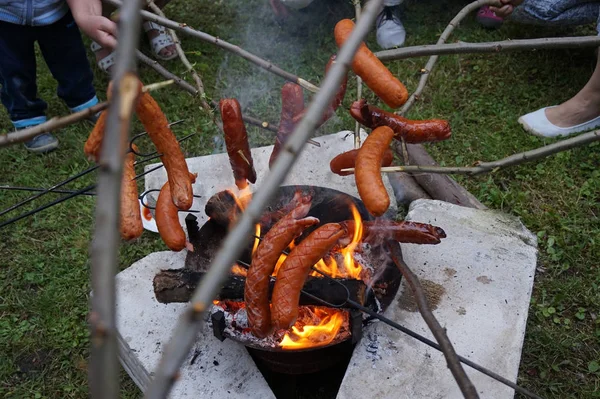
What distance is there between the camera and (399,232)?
246 cm

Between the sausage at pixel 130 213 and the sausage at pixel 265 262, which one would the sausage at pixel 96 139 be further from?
the sausage at pixel 265 262

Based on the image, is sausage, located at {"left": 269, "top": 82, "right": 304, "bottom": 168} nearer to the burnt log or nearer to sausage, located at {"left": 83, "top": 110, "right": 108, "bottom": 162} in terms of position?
the burnt log

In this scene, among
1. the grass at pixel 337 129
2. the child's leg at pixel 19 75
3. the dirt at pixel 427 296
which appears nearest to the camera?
the dirt at pixel 427 296

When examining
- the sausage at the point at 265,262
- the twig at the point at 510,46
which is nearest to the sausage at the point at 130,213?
the sausage at the point at 265,262

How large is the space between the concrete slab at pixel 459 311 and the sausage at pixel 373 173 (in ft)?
2.96

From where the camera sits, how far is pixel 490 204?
3922 mm

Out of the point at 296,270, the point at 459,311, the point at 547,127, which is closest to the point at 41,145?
the point at 296,270

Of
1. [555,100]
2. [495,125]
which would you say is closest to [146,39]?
[495,125]

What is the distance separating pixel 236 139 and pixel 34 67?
2.91m

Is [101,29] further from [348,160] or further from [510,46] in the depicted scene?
[510,46]

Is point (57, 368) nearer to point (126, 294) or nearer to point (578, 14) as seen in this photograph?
point (126, 294)

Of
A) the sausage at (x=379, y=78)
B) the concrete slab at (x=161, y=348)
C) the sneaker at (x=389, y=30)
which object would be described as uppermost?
the sausage at (x=379, y=78)

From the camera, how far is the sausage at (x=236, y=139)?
2.39m

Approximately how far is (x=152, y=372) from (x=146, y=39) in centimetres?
410
